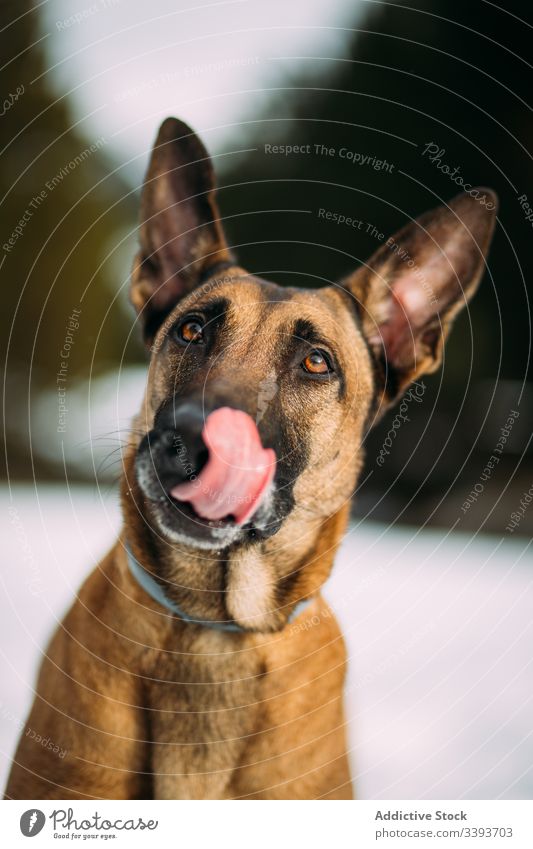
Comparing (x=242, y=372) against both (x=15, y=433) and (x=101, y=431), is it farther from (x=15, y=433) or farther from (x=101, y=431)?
(x=15, y=433)

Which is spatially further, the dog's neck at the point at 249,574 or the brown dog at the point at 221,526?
the dog's neck at the point at 249,574

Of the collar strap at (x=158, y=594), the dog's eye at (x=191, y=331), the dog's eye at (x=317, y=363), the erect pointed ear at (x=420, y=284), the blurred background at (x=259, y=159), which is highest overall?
the blurred background at (x=259, y=159)

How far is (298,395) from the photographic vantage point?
2811mm

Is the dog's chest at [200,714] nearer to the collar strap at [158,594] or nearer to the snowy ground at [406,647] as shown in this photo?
the collar strap at [158,594]

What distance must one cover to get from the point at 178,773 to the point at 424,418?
17.1 feet

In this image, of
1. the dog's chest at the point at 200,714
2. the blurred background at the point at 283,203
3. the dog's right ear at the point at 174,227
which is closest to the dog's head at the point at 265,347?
the dog's right ear at the point at 174,227

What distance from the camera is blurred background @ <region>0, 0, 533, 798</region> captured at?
128 inches

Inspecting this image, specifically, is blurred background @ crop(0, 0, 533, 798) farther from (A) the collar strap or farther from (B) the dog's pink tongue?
(B) the dog's pink tongue

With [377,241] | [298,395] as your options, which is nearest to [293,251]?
[377,241]

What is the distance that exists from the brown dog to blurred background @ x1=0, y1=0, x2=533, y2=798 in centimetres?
31

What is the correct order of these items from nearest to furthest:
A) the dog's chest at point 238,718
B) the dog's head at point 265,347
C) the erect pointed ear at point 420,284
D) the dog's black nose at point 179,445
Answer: the dog's black nose at point 179,445 < the dog's head at point 265,347 < the dog's chest at point 238,718 < the erect pointed ear at point 420,284

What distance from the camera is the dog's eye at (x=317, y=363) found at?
285 centimetres

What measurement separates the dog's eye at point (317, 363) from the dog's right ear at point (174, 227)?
1.90ft

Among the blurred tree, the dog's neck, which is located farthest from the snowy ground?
the blurred tree
